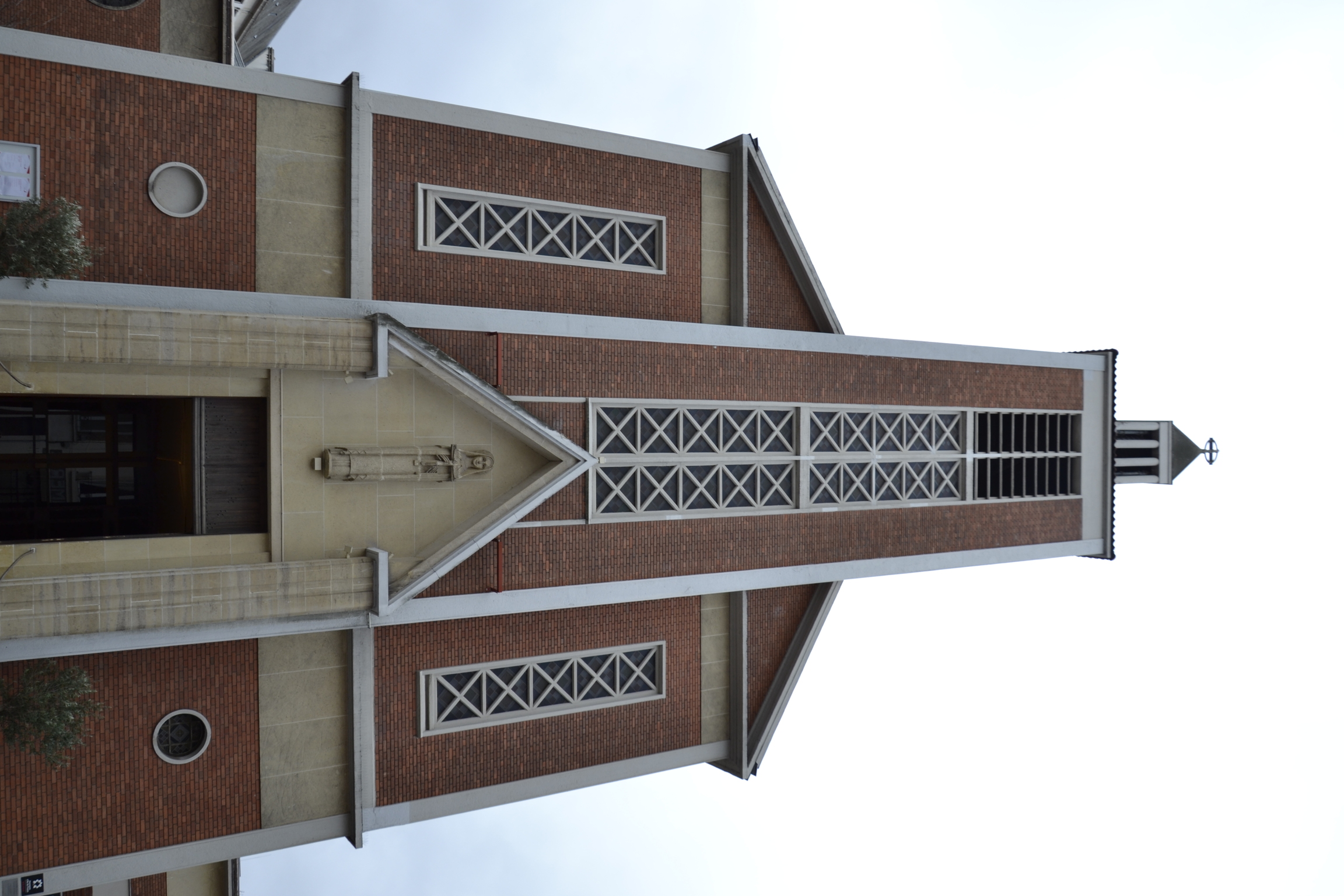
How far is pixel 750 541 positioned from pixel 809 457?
2195 millimetres

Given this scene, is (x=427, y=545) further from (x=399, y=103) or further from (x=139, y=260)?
(x=399, y=103)

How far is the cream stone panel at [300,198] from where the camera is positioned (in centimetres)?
1532

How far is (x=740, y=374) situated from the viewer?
18.7 m

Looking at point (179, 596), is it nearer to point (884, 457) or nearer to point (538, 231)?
point (538, 231)

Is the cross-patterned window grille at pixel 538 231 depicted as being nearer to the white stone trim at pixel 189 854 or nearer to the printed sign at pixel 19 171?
the printed sign at pixel 19 171

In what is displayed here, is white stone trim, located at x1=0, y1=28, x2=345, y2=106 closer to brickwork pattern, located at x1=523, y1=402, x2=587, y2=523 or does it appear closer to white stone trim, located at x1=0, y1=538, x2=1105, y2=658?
brickwork pattern, located at x1=523, y1=402, x2=587, y2=523

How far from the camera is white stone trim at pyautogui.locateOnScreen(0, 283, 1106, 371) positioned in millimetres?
13578

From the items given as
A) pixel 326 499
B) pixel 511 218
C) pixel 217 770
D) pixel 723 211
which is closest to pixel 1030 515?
pixel 723 211

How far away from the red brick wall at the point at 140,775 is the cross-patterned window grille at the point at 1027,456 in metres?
16.1

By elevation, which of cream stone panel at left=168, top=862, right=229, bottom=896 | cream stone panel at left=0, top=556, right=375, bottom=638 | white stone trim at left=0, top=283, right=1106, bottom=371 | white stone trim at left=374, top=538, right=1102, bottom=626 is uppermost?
white stone trim at left=0, top=283, right=1106, bottom=371

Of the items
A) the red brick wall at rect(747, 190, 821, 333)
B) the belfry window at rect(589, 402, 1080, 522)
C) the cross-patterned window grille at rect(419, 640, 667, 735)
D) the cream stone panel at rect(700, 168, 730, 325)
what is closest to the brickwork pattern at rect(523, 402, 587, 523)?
the belfry window at rect(589, 402, 1080, 522)

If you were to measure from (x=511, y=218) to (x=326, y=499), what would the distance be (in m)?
6.17

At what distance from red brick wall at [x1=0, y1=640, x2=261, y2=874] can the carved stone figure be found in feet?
11.0

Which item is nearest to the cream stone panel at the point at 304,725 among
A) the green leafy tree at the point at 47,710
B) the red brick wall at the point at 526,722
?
the red brick wall at the point at 526,722
